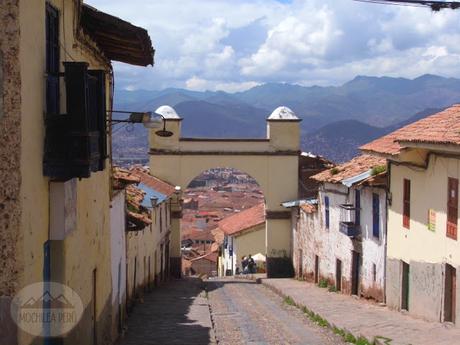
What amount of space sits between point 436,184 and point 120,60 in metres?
6.49

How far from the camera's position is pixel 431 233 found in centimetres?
1460

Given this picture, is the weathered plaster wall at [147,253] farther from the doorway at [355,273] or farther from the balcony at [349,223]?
the doorway at [355,273]

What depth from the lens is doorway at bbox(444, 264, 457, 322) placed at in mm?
13570

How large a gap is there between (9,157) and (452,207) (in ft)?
31.5

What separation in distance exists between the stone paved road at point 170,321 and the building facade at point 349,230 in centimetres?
444

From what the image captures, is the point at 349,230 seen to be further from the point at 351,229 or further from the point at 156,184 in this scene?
the point at 156,184

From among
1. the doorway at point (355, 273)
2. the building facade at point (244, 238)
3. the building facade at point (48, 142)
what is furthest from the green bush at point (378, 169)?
the building facade at point (244, 238)

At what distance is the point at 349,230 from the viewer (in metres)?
21.2

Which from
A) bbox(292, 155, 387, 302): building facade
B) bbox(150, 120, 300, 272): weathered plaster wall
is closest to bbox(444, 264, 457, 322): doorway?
bbox(292, 155, 387, 302): building facade

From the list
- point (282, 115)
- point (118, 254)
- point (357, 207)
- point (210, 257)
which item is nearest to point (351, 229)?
point (357, 207)

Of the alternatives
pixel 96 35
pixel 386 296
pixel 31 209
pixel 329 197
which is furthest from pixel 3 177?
pixel 329 197

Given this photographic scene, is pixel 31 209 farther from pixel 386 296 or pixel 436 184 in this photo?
pixel 386 296

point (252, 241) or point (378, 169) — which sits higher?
point (378, 169)
